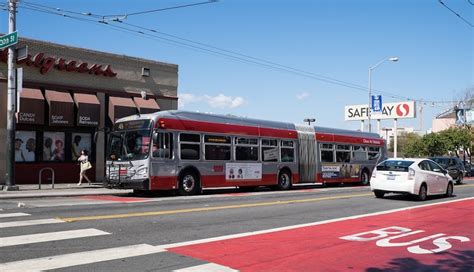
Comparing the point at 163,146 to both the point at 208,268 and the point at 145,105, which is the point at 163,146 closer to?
the point at 145,105

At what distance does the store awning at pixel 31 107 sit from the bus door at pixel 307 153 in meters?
11.9

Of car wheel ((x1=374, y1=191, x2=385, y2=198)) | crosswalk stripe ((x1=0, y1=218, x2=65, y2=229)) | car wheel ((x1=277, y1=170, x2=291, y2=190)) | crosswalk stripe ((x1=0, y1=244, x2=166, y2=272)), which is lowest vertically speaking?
crosswalk stripe ((x1=0, y1=244, x2=166, y2=272))

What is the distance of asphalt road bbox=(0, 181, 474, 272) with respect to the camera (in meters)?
6.87

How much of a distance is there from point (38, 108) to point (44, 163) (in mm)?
2608

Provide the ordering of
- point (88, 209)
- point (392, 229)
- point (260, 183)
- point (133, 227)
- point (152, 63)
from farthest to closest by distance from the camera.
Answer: point (152, 63), point (260, 183), point (88, 209), point (392, 229), point (133, 227)

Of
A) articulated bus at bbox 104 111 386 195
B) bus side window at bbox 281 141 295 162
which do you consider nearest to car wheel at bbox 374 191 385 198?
articulated bus at bbox 104 111 386 195

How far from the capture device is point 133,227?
9.69 m

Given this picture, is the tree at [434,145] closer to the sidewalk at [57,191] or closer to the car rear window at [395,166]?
the car rear window at [395,166]

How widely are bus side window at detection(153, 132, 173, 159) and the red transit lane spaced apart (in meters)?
7.72

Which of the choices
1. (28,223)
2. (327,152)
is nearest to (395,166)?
(327,152)

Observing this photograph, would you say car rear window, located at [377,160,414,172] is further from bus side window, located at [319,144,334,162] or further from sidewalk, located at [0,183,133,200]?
sidewalk, located at [0,183,133,200]

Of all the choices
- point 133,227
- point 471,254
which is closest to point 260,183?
point 133,227

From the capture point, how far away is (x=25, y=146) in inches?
880

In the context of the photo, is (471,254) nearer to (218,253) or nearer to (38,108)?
(218,253)
